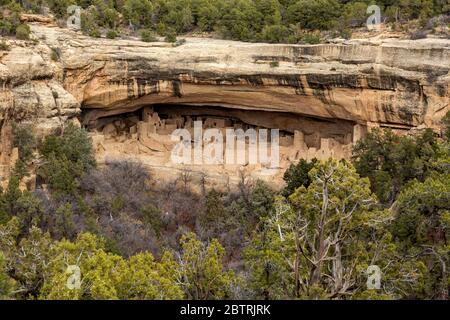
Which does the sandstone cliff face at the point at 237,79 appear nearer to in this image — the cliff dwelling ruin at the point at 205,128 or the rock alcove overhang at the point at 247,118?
the rock alcove overhang at the point at 247,118

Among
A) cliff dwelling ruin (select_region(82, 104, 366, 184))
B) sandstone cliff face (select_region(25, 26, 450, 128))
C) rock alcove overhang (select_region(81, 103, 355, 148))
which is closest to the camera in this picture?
sandstone cliff face (select_region(25, 26, 450, 128))

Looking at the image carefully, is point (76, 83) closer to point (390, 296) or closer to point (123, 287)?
point (123, 287)

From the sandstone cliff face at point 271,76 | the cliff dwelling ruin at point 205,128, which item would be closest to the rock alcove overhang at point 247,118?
the cliff dwelling ruin at point 205,128

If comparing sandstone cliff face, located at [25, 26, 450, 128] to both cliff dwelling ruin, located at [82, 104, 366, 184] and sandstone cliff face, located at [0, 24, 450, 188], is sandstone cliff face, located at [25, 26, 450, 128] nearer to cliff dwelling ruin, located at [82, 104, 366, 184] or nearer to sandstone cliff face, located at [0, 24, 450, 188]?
sandstone cliff face, located at [0, 24, 450, 188]

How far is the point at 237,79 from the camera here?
19.9 meters

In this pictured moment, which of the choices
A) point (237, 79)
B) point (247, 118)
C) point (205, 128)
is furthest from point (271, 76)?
point (205, 128)

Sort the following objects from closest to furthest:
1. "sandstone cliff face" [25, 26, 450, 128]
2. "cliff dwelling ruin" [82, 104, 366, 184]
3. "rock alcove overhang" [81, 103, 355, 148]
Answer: "sandstone cliff face" [25, 26, 450, 128] → "cliff dwelling ruin" [82, 104, 366, 184] → "rock alcove overhang" [81, 103, 355, 148]

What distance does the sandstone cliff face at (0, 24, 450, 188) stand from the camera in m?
17.7

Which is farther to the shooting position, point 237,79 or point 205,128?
point 205,128

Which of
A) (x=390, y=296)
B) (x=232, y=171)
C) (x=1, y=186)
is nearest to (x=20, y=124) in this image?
(x=1, y=186)

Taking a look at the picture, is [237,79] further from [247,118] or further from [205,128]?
[205,128]

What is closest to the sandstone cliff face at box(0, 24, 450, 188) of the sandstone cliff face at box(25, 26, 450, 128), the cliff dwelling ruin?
the sandstone cliff face at box(25, 26, 450, 128)

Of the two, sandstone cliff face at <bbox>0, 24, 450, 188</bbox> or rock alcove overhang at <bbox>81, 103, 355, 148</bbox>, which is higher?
sandstone cliff face at <bbox>0, 24, 450, 188</bbox>

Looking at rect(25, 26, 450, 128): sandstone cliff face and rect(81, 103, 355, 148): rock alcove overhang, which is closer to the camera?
rect(25, 26, 450, 128): sandstone cliff face
